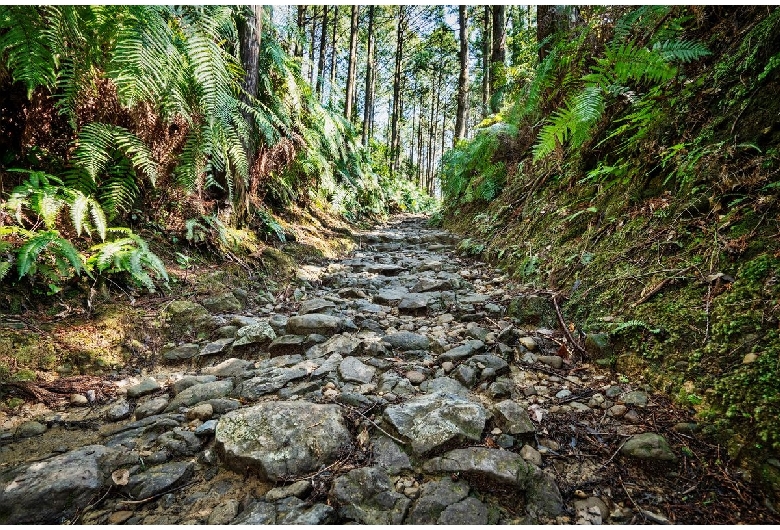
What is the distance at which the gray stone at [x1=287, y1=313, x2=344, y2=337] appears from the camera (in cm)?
299

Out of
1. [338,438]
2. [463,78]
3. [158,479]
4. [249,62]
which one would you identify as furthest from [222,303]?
[463,78]

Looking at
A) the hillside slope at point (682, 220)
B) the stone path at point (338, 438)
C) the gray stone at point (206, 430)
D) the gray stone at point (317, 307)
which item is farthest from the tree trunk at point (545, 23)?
the gray stone at point (206, 430)

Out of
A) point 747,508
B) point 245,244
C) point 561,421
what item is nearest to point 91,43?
point 245,244

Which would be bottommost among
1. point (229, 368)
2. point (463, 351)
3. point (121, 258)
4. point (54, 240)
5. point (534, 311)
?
point (229, 368)

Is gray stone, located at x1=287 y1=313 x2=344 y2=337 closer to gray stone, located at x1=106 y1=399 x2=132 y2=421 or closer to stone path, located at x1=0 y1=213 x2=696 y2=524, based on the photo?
stone path, located at x1=0 y1=213 x2=696 y2=524

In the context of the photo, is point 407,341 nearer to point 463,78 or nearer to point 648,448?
point 648,448

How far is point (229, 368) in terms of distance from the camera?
2.48 metres

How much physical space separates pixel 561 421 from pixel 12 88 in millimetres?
4185

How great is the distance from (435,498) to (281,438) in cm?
69

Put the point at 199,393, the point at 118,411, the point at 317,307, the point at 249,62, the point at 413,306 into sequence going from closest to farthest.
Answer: the point at 118,411 < the point at 199,393 < the point at 317,307 < the point at 413,306 < the point at 249,62

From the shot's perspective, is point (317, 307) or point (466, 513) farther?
point (317, 307)

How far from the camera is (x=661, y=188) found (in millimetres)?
2719

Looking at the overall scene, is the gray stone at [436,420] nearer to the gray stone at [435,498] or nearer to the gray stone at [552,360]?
the gray stone at [435,498]

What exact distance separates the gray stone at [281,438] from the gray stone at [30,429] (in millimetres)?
885
